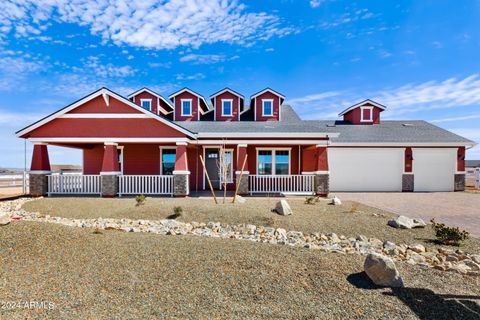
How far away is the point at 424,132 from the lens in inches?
700

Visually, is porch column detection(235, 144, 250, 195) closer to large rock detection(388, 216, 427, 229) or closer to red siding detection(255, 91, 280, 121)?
red siding detection(255, 91, 280, 121)

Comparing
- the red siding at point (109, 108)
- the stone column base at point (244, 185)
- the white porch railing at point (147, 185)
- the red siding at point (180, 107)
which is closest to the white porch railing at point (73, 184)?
the white porch railing at point (147, 185)

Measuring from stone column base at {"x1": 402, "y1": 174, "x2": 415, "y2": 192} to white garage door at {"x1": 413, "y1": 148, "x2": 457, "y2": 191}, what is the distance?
0.83 ft

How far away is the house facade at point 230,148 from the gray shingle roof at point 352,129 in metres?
0.07

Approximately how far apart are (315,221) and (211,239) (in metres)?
3.75

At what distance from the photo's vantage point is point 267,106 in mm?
16734

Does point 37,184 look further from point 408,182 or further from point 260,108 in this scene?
point 408,182

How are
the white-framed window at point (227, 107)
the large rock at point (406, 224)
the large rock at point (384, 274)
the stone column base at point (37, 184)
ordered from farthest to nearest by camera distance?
the white-framed window at point (227, 107) < the stone column base at point (37, 184) < the large rock at point (406, 224) < the large rock at point (384, 274)

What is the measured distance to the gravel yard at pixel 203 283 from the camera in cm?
336

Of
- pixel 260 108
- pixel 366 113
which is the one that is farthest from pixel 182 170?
pixel 366 113

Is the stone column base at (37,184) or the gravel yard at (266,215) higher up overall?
the stone column base at (37,184)

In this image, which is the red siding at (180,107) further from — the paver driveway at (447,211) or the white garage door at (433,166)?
the white garage door at (433,166)

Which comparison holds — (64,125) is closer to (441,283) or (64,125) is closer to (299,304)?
(299,304)

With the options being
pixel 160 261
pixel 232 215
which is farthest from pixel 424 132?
pixel 160 261
